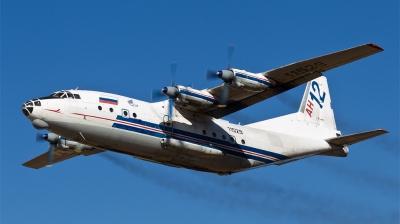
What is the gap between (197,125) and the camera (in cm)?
2817

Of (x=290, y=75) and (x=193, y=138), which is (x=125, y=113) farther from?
(x=290, y=75)

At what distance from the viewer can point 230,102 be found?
28.9 meters

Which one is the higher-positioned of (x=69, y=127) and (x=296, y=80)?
(x=296, y=80)

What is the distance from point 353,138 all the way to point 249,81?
5.11 metres

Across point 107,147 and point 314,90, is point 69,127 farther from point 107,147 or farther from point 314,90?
point 314,90

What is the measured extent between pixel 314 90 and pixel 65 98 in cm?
1186

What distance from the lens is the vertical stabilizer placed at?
1281 inches

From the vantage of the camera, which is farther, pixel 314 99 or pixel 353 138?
pixel 314 99

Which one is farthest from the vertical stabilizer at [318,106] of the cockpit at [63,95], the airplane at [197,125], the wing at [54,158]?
the cockpit at [63,95]

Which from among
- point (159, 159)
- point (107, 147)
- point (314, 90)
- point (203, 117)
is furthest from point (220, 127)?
point (314, 90)

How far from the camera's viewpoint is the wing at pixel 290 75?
26.2 metres

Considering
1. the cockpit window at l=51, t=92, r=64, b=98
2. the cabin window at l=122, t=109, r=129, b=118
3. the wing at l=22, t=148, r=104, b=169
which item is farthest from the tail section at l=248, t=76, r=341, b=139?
the cockpit window at l=51, t=92, r=64, b=98

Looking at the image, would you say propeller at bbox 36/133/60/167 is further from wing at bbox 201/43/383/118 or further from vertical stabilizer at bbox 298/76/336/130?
vertical stabilizer at bbox 298/76/336/130

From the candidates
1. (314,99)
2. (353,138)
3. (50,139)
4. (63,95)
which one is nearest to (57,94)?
(63,95)
